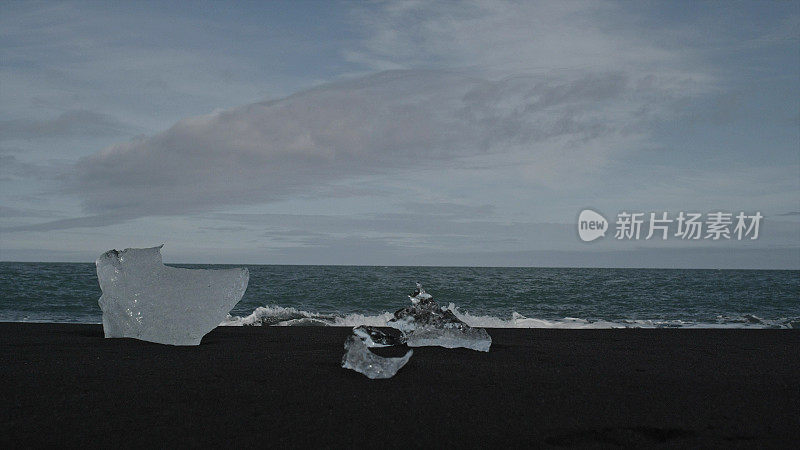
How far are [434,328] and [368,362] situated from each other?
5.39 ft

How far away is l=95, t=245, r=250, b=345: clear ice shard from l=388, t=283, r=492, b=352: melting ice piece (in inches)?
67.4

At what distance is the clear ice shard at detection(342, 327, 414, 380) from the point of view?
4230mm

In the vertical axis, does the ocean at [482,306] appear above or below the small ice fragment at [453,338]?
below

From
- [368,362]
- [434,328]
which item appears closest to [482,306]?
[434,328]

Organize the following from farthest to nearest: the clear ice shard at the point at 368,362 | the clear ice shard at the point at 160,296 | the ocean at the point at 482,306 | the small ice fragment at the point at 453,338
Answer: the ocean at the point at 482,306, the clear ice shard at the point at 160,296, the small ice fragment at the point at 453,338, the clear ice shard at the point at 368,362

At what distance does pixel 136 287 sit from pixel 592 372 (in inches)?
189

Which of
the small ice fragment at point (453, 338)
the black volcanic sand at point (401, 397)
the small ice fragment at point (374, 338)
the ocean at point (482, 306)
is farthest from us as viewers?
the ocean at point (482, 306)

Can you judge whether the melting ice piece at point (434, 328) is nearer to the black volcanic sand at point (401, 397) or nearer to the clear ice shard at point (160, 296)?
the black volcanic sand at point (401, 397)

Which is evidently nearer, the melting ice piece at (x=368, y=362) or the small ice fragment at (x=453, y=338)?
the melting ice piece at (x=368, y=362)

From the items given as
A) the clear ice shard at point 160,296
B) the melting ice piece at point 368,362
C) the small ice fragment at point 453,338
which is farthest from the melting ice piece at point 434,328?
the clear ice shard at point 160,296

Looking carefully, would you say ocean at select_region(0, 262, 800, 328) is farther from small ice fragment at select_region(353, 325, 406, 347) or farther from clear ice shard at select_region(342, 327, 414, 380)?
clear ice shard at select_region(342, 327, 414, 380)

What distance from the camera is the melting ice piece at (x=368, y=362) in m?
4.23

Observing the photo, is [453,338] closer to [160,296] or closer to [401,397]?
[401,397]

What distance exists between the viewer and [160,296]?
21.2ft
